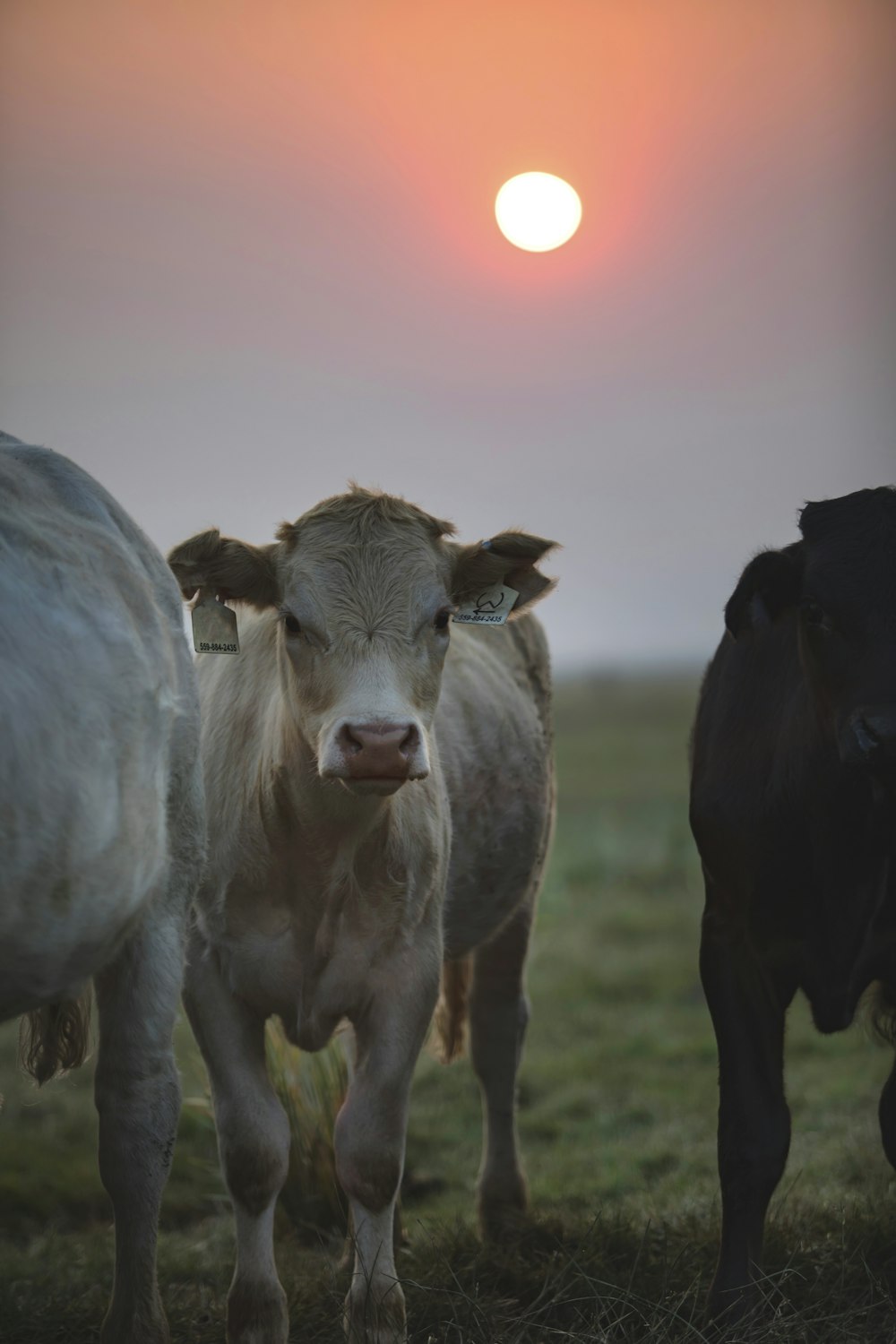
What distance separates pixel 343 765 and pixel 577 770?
112ft

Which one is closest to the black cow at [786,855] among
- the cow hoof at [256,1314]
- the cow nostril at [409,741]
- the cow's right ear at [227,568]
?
the cow nostril at [409,741]

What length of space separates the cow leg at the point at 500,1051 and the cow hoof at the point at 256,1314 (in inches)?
59.9

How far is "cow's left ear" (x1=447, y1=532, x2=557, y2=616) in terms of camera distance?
4395mm

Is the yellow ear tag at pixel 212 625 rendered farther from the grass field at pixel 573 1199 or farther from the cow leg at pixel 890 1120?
the cow leg at pixel 890 1120

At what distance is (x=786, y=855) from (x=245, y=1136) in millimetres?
1623

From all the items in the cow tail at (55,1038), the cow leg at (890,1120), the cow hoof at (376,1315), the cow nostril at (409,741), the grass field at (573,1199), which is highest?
the cow nostril at (409,741)

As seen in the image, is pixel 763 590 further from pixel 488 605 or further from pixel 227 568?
pixel 227 568

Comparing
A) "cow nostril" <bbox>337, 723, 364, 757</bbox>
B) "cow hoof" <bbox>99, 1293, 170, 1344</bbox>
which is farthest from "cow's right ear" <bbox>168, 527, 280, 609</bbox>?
"cow hoof" <bbox>99, 1293, 170, 1344</bbox>

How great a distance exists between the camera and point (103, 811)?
2791 mm

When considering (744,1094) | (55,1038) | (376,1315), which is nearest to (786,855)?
(744,1094)

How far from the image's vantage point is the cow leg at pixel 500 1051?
5348 millimetres

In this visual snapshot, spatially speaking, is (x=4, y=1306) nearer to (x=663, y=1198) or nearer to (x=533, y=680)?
(x=663, y=1198)

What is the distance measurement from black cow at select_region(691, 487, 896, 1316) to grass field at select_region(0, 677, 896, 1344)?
13.6 inches

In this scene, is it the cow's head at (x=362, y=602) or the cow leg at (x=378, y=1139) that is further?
the cow leg at (x=378, y=1139)
